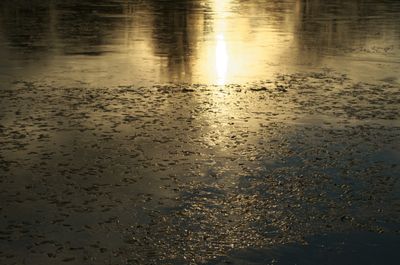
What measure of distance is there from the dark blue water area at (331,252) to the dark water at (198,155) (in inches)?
0.6

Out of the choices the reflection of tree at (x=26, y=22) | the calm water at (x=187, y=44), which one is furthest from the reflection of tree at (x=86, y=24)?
the reflection of tree at (x=26, y=22)

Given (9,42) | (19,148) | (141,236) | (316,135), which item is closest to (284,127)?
(316,135)

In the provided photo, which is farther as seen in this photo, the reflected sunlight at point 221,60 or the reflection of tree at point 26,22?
the reflection of tree at point 26,22

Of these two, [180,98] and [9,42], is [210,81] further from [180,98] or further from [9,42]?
[9,42]

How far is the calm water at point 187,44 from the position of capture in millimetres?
11828

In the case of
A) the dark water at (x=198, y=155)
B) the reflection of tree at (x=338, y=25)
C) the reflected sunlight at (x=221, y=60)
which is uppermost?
the dark water at (x=198, y=155)

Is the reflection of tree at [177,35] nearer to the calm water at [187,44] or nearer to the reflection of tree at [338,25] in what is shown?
the calm water at [187,44]

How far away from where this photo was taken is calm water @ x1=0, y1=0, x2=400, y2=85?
38.8 ft

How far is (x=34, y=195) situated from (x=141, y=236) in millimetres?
1288

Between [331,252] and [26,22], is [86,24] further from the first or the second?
[331,252]

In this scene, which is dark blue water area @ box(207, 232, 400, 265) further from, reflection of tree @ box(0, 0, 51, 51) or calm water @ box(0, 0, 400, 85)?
reflection of tree @ box(0, 0, 51, 51)

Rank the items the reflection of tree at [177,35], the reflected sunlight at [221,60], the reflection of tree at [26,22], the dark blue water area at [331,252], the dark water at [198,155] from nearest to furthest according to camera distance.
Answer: the dark blue water area at [331,252]
the dark water at [198,155]
the reflected sunlight at [221,60]
the reflection of tree at [177,35]
the reflection of tree at [26,22]

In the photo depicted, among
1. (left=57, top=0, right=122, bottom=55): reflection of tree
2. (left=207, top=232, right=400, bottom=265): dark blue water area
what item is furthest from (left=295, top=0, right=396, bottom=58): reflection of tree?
(left=207, top=232, right=400, bottom=265): dark blue water area

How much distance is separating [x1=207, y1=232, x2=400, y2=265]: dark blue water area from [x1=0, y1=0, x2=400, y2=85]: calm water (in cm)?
638
